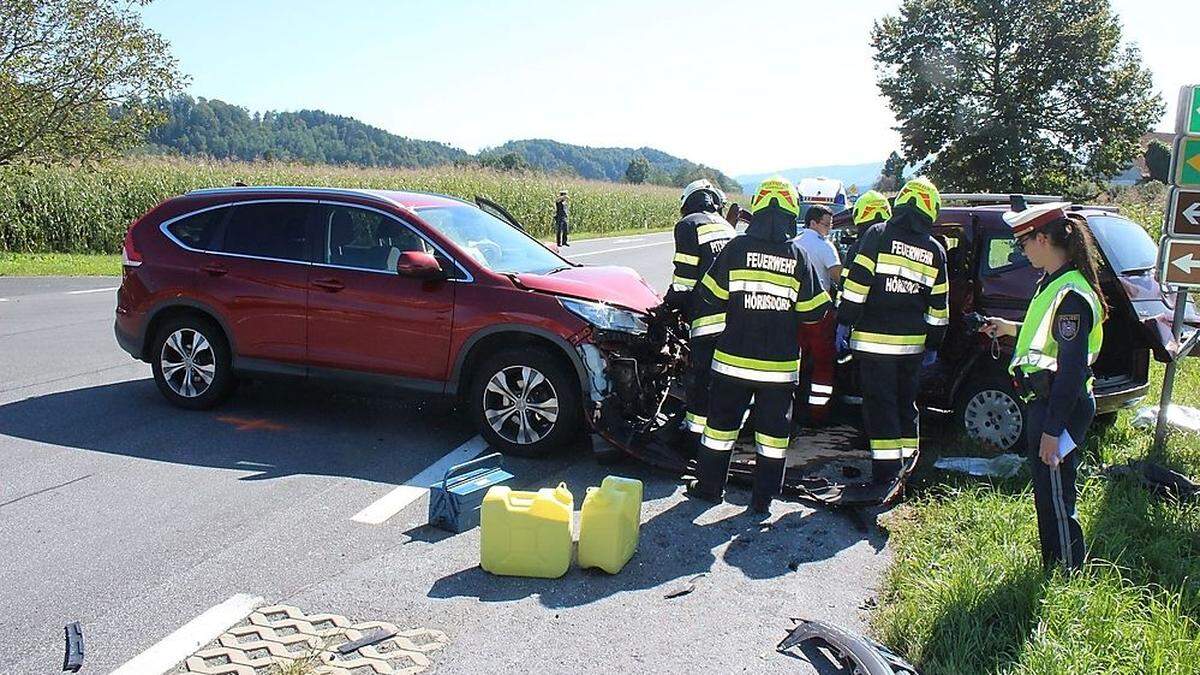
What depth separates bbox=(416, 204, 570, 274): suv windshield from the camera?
6.69 m

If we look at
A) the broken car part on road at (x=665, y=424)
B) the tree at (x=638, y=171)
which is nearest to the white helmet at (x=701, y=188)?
the broken car part on road at (x=665, y=424)

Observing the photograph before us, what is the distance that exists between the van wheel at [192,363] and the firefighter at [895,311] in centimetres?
456

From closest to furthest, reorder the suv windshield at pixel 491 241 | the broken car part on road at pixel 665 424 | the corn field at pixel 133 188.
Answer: the broken car part on road at pixel 665 424 < the suv windshield at pixel 491 241 < the corn field at pixel 133 188

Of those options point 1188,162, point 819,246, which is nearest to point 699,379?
point 819,246

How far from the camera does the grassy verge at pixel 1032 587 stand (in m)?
3.49

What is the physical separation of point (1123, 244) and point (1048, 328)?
298 cm

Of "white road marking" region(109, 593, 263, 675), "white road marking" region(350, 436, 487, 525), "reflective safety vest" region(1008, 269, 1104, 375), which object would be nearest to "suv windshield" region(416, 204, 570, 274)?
"white road marking" region(350, 436, 487, 525)

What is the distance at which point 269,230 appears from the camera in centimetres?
692

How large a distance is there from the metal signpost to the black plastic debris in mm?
6195

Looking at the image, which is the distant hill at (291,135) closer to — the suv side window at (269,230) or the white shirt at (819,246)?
the suv side window at (269,230)

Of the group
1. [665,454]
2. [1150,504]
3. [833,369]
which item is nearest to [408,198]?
[665,454]

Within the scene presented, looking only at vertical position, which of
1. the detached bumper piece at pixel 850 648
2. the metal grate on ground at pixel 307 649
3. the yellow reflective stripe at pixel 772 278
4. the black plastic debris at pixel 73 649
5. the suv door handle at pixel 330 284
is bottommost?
the black plastic debris at pixel 73 649

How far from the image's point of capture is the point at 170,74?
2058cm

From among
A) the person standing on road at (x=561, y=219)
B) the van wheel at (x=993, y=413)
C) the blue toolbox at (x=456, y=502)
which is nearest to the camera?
the blue toolbox at (x=456, y=502)
